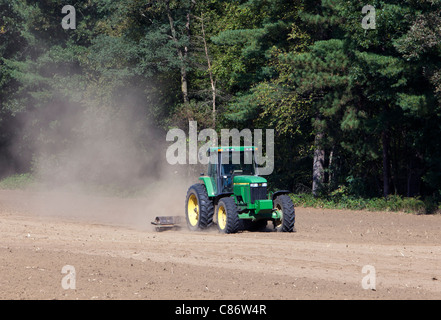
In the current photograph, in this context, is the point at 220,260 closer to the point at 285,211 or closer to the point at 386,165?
the point at 285,211

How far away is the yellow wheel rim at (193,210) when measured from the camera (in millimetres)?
20062

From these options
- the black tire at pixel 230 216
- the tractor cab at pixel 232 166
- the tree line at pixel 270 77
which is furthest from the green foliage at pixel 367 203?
the black tire at pixel 230 216

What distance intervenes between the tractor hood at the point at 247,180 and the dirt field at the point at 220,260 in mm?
1498

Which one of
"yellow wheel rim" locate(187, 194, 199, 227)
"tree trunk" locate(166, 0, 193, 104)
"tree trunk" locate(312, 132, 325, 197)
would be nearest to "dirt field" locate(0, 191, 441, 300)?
"yellow wheel rim" locate(187, 194, 199, 227)

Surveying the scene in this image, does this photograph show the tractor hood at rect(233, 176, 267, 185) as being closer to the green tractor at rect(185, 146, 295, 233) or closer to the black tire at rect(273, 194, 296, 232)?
the green tractor at rect(185, 146, 295, 233)

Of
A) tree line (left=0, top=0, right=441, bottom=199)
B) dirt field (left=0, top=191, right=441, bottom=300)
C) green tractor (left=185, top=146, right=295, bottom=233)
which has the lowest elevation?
dirt field (left=0, top=191, right=441, bottom=300)

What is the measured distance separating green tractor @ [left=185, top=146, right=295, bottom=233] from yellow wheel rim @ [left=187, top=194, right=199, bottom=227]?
644 mm

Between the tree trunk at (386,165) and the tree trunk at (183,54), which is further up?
the tree trunk at (183,54)

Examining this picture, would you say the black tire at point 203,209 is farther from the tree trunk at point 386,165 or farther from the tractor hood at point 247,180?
the tree trunk at point 386,165

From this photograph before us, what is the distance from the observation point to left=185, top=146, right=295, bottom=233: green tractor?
17.9m

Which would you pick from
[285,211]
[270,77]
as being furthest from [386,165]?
[285,211]

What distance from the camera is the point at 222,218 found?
18.4m

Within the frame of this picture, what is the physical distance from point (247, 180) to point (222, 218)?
1366 mm
